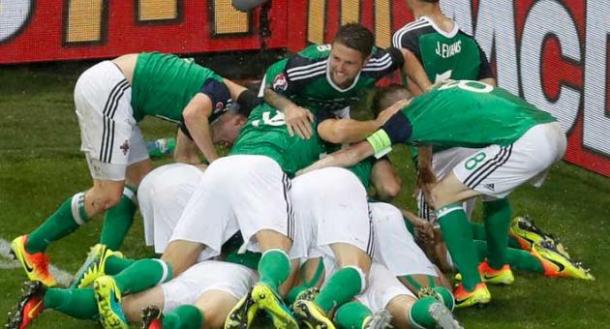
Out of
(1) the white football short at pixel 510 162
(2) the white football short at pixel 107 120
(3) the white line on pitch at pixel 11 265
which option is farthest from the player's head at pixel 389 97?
(3) the white line on pitch at pixel 11 265

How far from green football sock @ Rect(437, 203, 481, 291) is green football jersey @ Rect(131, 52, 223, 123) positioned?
136 centimetres

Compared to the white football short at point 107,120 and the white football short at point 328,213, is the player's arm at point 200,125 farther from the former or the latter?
the white football short at point 328,213

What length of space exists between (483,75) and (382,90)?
2.44 feet

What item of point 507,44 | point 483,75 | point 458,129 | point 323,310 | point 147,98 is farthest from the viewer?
point 507,44

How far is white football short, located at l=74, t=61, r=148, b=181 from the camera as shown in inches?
303

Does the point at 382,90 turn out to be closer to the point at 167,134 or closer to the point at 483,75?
the point at 483,75

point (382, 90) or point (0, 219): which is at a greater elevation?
point (382, 90)

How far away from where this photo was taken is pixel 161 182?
7324mm

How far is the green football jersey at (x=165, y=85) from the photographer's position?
25.5 ft

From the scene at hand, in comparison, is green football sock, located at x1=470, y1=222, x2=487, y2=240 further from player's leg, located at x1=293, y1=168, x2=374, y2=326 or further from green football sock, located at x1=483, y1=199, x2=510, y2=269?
player's leg, located at x1=293, y1=168, x2=374, y2=326

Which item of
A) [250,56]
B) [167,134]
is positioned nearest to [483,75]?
[167,134]

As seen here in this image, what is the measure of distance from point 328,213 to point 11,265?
1871mm

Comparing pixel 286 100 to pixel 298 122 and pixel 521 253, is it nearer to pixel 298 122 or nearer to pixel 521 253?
pixel 298 122

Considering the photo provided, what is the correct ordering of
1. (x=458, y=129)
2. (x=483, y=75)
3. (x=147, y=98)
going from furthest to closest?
(x=483, y=75) < (x=147, y=98) < (x=458, y=129)
